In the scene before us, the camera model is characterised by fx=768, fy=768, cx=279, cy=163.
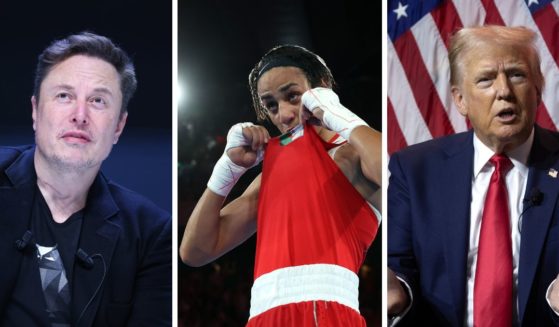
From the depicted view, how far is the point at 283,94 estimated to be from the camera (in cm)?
357

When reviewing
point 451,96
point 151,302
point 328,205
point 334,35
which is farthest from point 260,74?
point 151,302

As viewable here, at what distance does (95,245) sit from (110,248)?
0.23ft

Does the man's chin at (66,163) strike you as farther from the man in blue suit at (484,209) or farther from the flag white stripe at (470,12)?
the flag white stripe at (470,12)

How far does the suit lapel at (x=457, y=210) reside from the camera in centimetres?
333

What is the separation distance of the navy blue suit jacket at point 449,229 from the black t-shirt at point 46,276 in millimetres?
1494

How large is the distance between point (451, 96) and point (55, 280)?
6.73ft

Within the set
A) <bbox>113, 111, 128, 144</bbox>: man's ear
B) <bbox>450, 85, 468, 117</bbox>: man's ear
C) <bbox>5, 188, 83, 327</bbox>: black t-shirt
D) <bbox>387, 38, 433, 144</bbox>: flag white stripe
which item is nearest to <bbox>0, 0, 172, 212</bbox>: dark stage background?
<bbox>113, 111, 128, 144</bbox>: man's ear

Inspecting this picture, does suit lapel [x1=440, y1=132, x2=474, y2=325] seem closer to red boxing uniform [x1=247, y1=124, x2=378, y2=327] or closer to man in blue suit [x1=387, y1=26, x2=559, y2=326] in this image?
man in blue suit [x1=387, y1=26, x2=559, y2=326]

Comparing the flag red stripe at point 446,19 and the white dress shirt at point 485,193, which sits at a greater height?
the flag red stripe at point 446,19

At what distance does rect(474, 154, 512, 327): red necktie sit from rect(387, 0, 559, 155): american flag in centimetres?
44

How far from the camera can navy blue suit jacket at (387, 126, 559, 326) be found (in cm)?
327

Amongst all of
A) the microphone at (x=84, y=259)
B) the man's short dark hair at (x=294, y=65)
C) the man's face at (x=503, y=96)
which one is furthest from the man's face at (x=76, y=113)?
the man's face at (x=503, y=96)

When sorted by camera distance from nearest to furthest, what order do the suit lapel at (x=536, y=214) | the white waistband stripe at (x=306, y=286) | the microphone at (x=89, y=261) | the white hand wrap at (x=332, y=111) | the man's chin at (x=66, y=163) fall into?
the suit lapel at (x=536, y=214) < the white waistband stripe at (x=306, y=286) < the white hand wrap at (x=332, y=111) < the microphone at (x=89, y=261) < the man's chin at (x=66, y=163)

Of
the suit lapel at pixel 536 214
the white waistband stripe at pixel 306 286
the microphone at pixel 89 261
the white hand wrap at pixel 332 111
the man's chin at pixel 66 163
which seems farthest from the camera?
the man's chin at pixel 66 163
